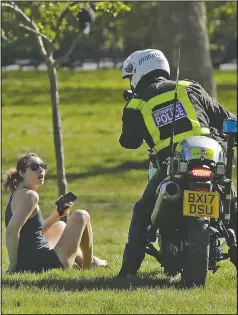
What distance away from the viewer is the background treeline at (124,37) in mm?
36519

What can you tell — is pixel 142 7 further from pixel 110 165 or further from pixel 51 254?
pixel 51 254

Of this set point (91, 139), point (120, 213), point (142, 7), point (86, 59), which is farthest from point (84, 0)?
point (86, 59)

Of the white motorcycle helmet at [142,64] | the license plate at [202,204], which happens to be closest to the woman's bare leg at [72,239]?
the white motorcycle helmet at [142,64]

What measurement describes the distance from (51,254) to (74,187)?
1225 centimetres

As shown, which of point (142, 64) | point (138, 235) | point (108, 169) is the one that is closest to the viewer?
point (138, 235)

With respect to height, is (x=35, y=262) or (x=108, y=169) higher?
(x=35, y=262)

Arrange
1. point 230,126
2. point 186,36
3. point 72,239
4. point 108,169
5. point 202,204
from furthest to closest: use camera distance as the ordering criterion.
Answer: point 108,169 → point 186,36 → point 72,239 → point 202,204 → point 230,126

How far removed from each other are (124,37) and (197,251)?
4680 centimetres

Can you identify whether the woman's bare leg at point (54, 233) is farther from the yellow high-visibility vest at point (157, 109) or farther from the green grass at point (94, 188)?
the yellow high-visibility vest at point (157, 109)

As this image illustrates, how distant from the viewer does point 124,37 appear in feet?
179

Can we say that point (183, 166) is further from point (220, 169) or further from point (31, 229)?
point (31, 229)

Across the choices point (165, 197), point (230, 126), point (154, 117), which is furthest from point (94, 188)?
point (230, 126)

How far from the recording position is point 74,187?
2178 cm

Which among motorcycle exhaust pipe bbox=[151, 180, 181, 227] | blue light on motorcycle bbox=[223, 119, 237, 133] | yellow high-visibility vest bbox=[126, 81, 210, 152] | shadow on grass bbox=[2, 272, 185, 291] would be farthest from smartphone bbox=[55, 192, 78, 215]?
blue light on motorcycle bbox=[223, 119, 237, 133]
